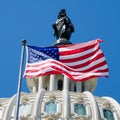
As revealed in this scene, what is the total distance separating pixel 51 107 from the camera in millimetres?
50875

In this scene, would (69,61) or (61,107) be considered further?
(61,107)

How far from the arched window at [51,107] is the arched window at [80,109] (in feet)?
5.57

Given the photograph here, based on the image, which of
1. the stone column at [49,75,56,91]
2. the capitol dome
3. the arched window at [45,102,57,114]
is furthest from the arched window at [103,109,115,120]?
the stone column at [49,75,56,91]

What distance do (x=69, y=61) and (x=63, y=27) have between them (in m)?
28.2

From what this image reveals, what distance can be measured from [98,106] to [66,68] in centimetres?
1510

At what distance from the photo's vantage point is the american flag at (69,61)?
36656 millimetres

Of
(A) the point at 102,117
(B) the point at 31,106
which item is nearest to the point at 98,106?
(A) the point at 102,117

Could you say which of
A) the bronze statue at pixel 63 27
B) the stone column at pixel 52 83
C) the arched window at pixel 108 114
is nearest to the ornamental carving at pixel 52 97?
the arched window at pixel 108 114

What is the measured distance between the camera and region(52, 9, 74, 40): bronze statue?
65956 mm

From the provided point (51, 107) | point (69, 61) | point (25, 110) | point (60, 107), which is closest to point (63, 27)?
point (51, 107)

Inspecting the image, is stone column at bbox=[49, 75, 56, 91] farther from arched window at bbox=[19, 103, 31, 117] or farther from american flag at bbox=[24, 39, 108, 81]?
american flag at bbox=[24, 39, 108, 81]

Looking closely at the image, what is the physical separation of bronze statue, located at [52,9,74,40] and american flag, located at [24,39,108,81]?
1055 inches

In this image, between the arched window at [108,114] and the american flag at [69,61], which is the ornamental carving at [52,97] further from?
the american flag at [69,61]

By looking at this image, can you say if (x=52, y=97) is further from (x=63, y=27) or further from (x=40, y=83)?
(x=63, y=27)
